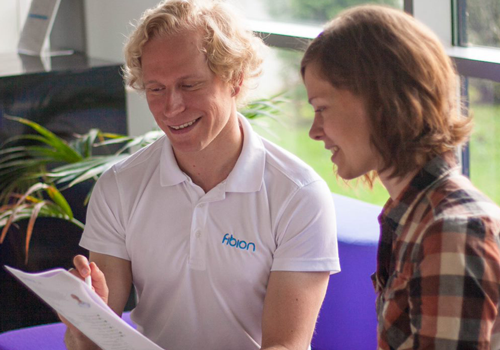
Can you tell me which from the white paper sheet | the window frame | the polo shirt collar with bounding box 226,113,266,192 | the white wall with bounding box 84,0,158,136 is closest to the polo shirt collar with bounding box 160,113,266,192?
Result: the polo shirt collar with bounding box 226,113,266,192

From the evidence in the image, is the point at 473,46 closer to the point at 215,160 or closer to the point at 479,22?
the point at 479,22

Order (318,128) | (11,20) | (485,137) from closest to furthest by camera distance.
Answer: (318,128), (485,137), (11,20)

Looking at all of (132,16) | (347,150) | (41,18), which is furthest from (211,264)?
(41,18)

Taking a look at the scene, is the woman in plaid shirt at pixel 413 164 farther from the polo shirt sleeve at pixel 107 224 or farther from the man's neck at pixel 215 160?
the polo shirt sleeve at pixel 107 224

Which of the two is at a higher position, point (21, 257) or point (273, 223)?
point (273, 223)

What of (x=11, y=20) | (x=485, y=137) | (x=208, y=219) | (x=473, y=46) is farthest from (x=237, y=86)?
(x=11, y=20)

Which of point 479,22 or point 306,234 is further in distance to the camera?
point 479,22

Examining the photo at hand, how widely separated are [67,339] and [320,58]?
1.01m

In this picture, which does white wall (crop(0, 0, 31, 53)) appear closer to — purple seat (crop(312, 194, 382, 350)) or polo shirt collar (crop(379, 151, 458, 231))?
purple seat (crop(312, 194, 382, 350))

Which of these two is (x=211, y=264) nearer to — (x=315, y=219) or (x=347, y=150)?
(x=315, y=219)

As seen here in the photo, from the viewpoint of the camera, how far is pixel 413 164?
1126 mm

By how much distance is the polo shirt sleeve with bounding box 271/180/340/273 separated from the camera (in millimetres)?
1640

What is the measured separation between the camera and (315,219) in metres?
1.68

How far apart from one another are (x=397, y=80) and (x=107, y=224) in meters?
0.96
